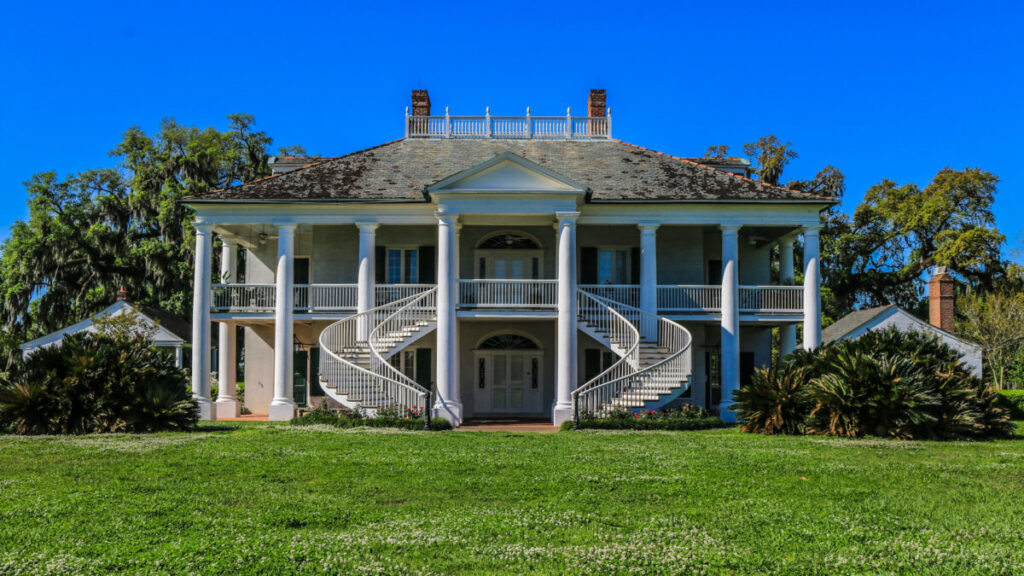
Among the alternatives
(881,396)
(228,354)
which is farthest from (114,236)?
(881,396)

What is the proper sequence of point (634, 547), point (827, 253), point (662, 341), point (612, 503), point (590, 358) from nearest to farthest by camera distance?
1. point (634, 547)
2. point (612, 503)
3. point (662, 341)
4. point (590, 358)
5. point (827, 253)

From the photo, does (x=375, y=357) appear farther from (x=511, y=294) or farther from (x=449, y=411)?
(x=511, y=294)

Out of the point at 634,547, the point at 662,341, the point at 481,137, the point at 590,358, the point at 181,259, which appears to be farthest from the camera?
the point at 181,259

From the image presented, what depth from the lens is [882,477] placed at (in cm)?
1107

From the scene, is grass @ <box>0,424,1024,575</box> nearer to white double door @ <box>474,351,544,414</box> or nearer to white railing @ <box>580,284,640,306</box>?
white railing @ <box>580,284,640,306</box>

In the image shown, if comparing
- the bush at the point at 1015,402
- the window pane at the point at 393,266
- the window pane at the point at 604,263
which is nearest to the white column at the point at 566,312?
the window pane at the point at 604,263

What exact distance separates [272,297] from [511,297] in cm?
664

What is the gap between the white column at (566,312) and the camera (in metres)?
21.5

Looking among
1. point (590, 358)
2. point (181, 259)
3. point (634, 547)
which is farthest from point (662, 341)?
point (181, 259)

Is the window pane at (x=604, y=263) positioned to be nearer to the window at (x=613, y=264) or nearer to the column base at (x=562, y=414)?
the window at (x=613, y=264)

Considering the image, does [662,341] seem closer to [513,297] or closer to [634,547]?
[513,297]

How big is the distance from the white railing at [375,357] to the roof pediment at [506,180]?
9.67ft

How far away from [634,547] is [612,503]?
79.9 inches

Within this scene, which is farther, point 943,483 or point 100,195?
point 100,195
